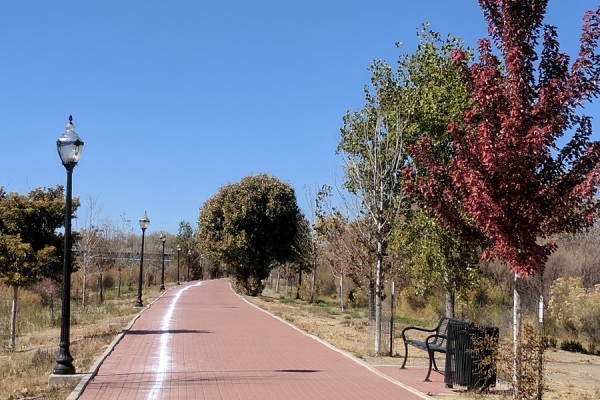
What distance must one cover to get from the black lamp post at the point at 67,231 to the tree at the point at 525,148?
6.17 metres

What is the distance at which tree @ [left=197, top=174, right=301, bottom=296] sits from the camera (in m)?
44.8

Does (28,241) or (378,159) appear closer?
(378,159)

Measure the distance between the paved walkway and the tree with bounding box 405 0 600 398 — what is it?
9.56 feet

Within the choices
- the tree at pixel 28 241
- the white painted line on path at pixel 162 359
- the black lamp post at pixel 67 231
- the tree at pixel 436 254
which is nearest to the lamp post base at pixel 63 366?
the black lamp post at pixel 67 231

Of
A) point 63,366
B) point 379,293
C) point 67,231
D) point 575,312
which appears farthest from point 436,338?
point 575,312

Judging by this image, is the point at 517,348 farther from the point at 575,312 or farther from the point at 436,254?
the point at 575,312

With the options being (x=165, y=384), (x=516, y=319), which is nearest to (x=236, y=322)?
(x=165, y=384)

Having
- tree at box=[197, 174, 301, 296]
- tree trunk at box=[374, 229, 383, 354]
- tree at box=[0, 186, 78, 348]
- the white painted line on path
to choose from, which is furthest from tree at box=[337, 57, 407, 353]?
tree at box=[197, 174, 301, 296]

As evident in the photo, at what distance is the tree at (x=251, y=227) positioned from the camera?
147 ft

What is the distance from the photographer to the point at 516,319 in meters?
9.20

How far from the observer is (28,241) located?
775 inches

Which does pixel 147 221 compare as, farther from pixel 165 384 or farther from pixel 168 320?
pixel 165 384

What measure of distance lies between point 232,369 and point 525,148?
6.71m

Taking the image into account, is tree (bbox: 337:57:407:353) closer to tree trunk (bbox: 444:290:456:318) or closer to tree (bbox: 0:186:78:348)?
tree trunk (bbox: 444:290:456:318)
